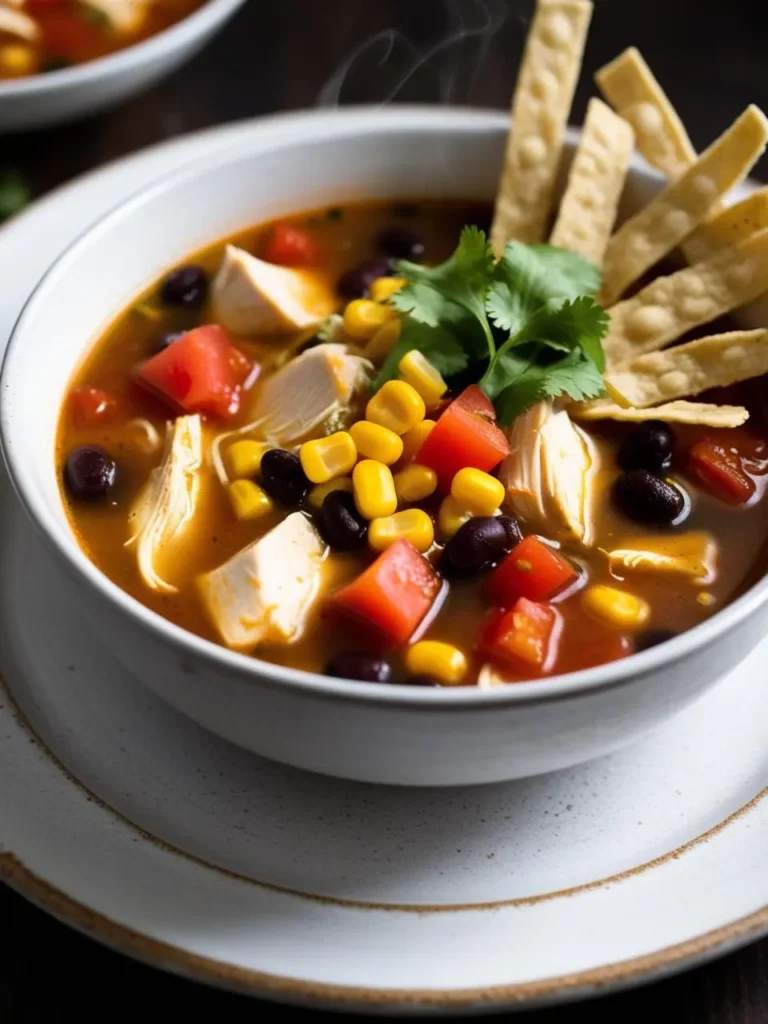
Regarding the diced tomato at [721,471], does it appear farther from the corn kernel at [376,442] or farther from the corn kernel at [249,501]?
the corn kernel at [249,501]

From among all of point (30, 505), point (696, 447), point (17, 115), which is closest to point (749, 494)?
point (696, 447)

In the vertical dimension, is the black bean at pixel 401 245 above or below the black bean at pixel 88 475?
above

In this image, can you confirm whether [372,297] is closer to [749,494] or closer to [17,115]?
[749,494]

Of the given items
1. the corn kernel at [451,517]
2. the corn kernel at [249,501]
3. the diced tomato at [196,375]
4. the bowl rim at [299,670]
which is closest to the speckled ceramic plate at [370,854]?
the bowl rim at [299,670]

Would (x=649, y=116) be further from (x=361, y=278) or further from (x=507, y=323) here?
(x=361, y=278)

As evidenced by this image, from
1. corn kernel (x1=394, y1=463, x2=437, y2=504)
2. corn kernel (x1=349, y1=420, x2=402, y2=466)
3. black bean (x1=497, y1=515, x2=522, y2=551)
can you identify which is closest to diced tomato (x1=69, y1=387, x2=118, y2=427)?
corn kernel (x1=349, y1=420, x2=402, y2=466)

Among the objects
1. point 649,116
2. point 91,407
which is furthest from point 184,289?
point 649,116
